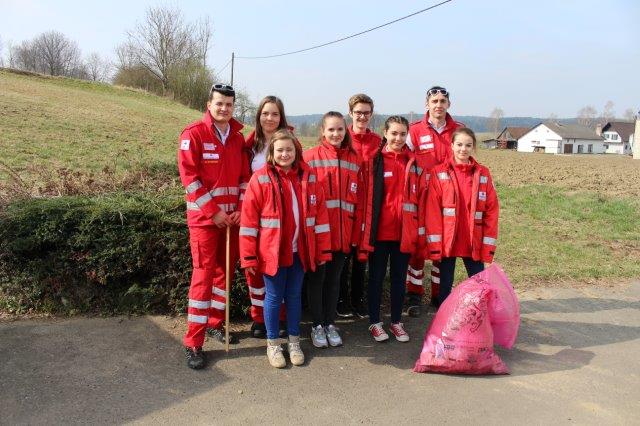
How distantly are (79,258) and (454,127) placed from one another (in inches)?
151

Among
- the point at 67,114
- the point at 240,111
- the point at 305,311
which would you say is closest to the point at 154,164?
the point at 305,311

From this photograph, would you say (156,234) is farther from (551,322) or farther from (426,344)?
(551,322)

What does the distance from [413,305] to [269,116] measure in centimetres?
251

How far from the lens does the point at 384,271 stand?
4617 millimetres

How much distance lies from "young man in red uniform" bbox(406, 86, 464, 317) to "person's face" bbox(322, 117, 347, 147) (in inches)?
46.4

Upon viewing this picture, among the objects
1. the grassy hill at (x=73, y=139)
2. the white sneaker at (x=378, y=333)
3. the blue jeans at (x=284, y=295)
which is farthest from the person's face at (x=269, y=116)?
the grassy hill at (x=73, y=139)

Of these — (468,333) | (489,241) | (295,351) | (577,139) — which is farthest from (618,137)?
(295,351)

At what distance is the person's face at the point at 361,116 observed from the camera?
4.46 m

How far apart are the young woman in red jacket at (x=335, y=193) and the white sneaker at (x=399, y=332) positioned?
55cm

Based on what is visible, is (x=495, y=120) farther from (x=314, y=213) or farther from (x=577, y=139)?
(x=314, y=213)

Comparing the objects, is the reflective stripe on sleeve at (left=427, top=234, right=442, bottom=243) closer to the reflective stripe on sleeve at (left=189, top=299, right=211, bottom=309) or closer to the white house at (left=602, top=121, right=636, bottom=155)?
the reflective stripe on sleeve at (left=189, top=299, right=211, bottom=309)

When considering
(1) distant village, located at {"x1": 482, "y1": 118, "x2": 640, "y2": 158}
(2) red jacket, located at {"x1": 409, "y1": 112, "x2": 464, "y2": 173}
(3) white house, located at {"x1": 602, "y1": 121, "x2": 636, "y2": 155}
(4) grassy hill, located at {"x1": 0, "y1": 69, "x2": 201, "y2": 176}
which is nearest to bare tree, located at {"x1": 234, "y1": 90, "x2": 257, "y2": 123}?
(4) grassy hill, located at {"x1": 0, "y1": 69, "x2": 201, "y2": 176}

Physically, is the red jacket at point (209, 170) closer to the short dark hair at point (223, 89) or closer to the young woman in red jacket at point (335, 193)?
the short dark hair at point (223, 89)

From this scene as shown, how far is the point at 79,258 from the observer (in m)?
4.54
